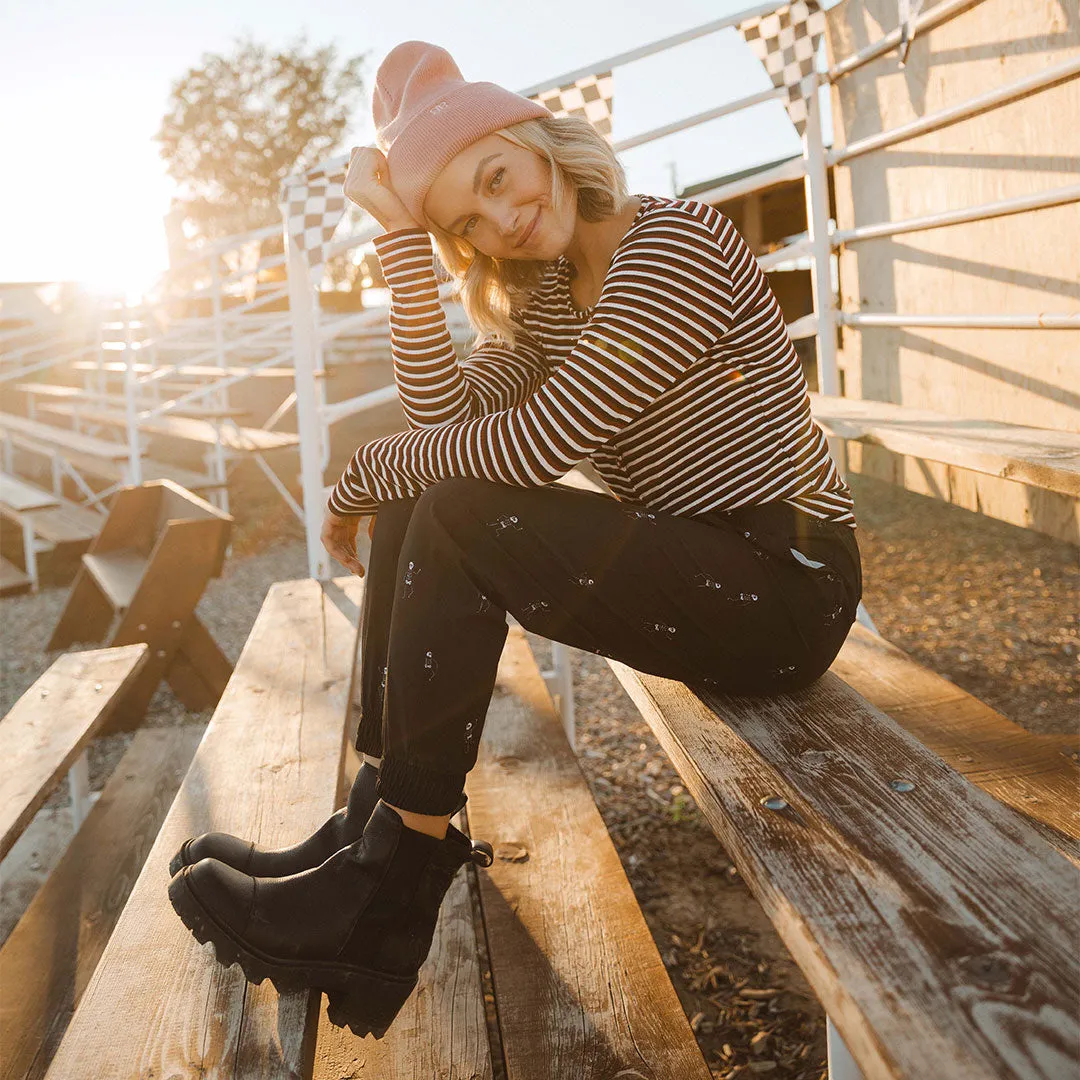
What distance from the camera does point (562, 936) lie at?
5.14ft

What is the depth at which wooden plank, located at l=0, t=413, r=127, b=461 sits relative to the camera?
676 cm

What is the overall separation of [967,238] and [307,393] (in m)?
2.02

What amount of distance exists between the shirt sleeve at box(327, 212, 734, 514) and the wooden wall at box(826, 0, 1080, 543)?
3.70ft

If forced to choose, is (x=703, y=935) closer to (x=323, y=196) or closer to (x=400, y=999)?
(x=400, y=999)

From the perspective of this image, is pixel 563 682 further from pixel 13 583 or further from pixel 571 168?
pixel 13 583

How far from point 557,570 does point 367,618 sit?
1.19 feet

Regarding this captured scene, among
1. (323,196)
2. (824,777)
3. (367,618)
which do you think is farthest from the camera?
(323,196)

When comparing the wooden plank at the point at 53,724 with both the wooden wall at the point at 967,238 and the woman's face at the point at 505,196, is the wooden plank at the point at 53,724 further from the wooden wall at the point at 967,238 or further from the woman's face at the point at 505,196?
the wooden wall at the point at 967,238

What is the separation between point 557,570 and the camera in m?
1.29

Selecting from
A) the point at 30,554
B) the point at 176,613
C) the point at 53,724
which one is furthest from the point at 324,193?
the point at 30,554

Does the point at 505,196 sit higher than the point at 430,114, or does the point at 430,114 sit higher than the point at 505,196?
the point at 430,114

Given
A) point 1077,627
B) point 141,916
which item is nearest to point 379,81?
point 141,916

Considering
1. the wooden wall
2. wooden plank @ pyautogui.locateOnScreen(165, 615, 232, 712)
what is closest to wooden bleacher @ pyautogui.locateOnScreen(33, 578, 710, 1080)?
the wooden wall

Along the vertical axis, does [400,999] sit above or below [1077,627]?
above
